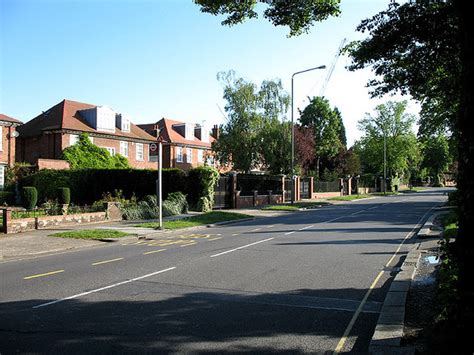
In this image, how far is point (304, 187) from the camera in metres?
48.2

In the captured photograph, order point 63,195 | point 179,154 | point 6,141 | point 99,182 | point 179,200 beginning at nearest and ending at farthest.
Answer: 1. point 63,195
2. point 179,200
3. point 99,182
4. point 6,141
5. point 179,154

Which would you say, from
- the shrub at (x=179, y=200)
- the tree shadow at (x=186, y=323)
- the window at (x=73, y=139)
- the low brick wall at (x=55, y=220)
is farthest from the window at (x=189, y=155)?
the tree shadow at (x=186, y=323)

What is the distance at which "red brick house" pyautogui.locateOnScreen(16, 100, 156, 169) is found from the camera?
39.9m

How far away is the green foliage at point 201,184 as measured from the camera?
93.9 ft

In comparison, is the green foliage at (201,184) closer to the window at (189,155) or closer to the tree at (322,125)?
the window at (189,155)

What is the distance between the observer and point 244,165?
40.0m

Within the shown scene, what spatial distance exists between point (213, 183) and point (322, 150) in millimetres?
38269

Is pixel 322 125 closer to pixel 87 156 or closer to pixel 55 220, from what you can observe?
pixel 87 156

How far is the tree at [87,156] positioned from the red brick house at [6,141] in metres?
4.12

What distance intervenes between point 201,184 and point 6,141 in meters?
18.5

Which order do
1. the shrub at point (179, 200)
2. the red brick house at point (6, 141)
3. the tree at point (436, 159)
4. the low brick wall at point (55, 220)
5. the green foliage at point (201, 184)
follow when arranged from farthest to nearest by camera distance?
the tree at point (436, 159)
the red brick house at point (6, 141)
the green foliage at point (201, 184)
the shrub at point (179, 200)
the low brick wall at point (55, 220)

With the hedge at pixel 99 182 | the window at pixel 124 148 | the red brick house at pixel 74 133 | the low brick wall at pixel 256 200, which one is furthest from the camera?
the window at pixel 124 148

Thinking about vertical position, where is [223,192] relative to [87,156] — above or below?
below

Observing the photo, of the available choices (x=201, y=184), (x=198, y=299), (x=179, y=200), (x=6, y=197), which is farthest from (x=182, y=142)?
(x=198, y=299)
